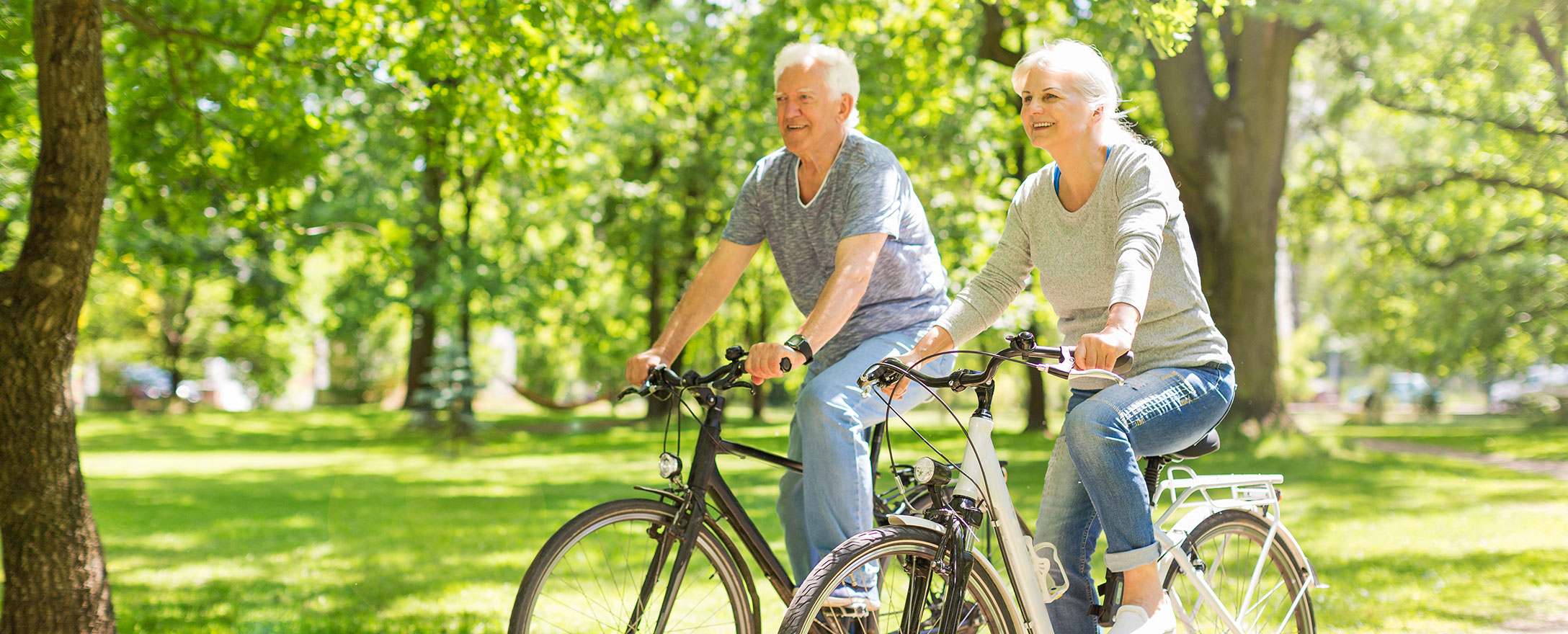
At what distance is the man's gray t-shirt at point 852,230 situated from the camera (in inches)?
150

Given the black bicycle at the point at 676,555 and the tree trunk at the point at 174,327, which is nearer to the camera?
the black bicycle at the point at 676,555

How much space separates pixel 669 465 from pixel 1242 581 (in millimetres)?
1736

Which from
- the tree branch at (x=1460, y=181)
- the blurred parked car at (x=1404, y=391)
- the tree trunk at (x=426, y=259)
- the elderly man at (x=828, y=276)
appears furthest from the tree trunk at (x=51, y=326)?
the blurred parked car at (x=1404, y=391)

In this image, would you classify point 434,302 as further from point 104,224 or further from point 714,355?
point 714,355

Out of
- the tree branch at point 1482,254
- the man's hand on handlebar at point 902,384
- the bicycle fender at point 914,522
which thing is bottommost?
the bicycle fender at point 914,522

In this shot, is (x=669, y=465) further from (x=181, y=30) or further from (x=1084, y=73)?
(x=181, y=30)

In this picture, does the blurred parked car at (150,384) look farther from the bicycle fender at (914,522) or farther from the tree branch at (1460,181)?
the bicycle fender at (914,522)

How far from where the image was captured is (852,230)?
3723mm

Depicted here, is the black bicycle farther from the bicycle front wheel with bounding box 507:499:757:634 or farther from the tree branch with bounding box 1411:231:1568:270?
the tree branch with bounding box 1411:231:1568:270

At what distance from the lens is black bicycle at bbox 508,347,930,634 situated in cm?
347

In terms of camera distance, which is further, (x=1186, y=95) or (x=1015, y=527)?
(x=1186, y=95)

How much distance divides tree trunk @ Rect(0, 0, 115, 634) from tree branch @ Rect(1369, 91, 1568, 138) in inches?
721

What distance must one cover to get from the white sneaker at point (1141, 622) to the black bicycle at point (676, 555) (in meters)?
0.80

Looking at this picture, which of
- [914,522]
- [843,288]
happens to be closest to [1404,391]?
[843,288]
